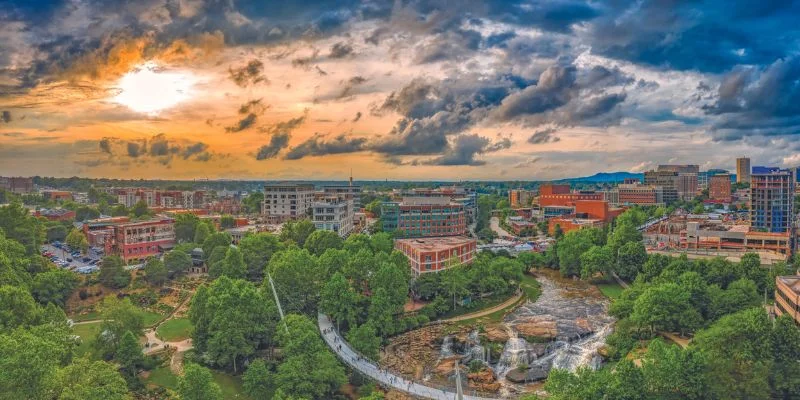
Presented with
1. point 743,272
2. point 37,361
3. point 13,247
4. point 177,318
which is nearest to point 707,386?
point 743,272

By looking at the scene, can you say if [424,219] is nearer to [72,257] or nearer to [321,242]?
[321,242]

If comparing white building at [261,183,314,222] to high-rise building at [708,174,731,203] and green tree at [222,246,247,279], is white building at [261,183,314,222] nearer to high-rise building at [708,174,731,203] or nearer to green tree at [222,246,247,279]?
green tree at [222,246,247,279]

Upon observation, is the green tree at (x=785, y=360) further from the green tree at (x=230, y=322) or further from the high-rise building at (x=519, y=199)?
the high-rise building at (x=519, y=199)

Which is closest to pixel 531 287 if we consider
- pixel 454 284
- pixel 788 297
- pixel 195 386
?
pixel 454 284

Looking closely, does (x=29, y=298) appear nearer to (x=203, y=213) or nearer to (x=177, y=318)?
(x=177, y=318)

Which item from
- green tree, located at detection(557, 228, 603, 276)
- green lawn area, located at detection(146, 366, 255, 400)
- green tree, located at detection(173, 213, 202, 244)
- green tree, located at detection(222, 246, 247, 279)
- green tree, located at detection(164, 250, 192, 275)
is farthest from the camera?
green tree, located at detection(173, 213, 202, 244)

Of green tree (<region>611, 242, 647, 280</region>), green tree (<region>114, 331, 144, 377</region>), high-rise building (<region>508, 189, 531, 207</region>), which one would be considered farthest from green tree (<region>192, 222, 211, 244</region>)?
high-rise building (<region>508, 189, 531, 207</region>)
